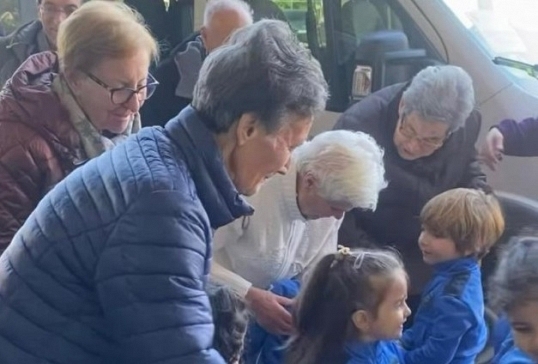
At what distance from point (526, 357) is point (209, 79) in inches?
37.3

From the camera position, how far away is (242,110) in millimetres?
2092

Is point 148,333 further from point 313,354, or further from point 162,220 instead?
point 313,354

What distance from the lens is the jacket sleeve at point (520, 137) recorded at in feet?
14.6

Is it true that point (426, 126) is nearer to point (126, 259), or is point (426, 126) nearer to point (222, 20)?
point (222, 20)

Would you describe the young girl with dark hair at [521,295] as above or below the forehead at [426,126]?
above

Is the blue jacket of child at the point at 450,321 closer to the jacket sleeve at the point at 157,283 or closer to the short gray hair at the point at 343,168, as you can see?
the short gray hair at the point at 343,168

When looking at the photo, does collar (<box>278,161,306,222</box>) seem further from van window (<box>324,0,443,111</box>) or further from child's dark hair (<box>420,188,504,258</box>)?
van window (<box>324,0,443,111</box>)

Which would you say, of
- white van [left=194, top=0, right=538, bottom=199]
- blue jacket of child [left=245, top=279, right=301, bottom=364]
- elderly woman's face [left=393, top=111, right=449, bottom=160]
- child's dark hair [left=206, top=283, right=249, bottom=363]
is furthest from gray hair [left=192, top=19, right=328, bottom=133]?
white van [left=194, top=0, right=538, bottom=199]

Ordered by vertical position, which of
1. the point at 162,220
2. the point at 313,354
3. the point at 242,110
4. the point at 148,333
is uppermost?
the point at 242,110

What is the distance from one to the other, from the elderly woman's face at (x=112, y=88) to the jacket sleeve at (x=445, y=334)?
1349 mm

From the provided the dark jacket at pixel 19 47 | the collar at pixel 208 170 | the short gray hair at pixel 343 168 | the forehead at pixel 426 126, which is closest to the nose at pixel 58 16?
the dark jacket at pixel 19 47

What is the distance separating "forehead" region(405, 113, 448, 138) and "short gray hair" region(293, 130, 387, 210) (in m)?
0.58

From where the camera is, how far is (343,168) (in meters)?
3.39

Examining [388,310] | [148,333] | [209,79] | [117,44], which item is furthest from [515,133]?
[148,333]
